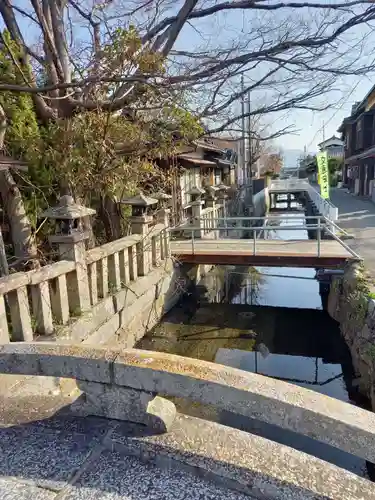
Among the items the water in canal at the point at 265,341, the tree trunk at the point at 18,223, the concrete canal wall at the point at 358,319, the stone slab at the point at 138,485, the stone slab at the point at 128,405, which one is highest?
the tree trunk at the point at 18,223

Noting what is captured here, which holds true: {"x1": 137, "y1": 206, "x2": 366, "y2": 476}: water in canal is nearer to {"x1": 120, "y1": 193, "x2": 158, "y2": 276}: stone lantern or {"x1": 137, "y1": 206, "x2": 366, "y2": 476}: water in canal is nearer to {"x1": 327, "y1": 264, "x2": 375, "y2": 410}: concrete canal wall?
{"x1": 327, "y1": 264, "x2": 375, "y2": 410}: concrete canal wall

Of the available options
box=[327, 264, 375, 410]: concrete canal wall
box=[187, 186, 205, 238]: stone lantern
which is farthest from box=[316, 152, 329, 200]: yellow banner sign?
Answer: box=[327, 264, 375, 410]: concrete canal wall

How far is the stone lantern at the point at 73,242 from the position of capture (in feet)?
17.8

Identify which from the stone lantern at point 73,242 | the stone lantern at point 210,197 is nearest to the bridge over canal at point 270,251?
the stone lantern at point 73,242

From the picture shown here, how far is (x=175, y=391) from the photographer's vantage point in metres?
1.96

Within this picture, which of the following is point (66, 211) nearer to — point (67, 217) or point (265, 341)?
point (67, 217)

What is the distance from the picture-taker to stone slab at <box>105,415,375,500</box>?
5.83 ft

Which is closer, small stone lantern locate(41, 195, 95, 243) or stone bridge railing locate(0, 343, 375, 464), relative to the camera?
stone bridge railing locate(0, 343, 375, 464)

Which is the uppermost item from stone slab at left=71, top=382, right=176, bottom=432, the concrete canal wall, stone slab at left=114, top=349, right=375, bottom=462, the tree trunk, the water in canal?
the tree trunk

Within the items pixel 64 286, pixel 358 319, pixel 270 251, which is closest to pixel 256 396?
pixel 64 286

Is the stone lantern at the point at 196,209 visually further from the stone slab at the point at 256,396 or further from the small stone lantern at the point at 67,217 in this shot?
the stone slab at the point at 256,396

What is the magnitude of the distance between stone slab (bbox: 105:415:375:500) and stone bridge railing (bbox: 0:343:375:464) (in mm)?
113

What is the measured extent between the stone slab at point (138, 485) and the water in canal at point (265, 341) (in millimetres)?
3757

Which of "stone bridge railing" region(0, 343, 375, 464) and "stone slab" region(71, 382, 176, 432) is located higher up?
"stone bridge railing" region(0, 343, 375, 464)
